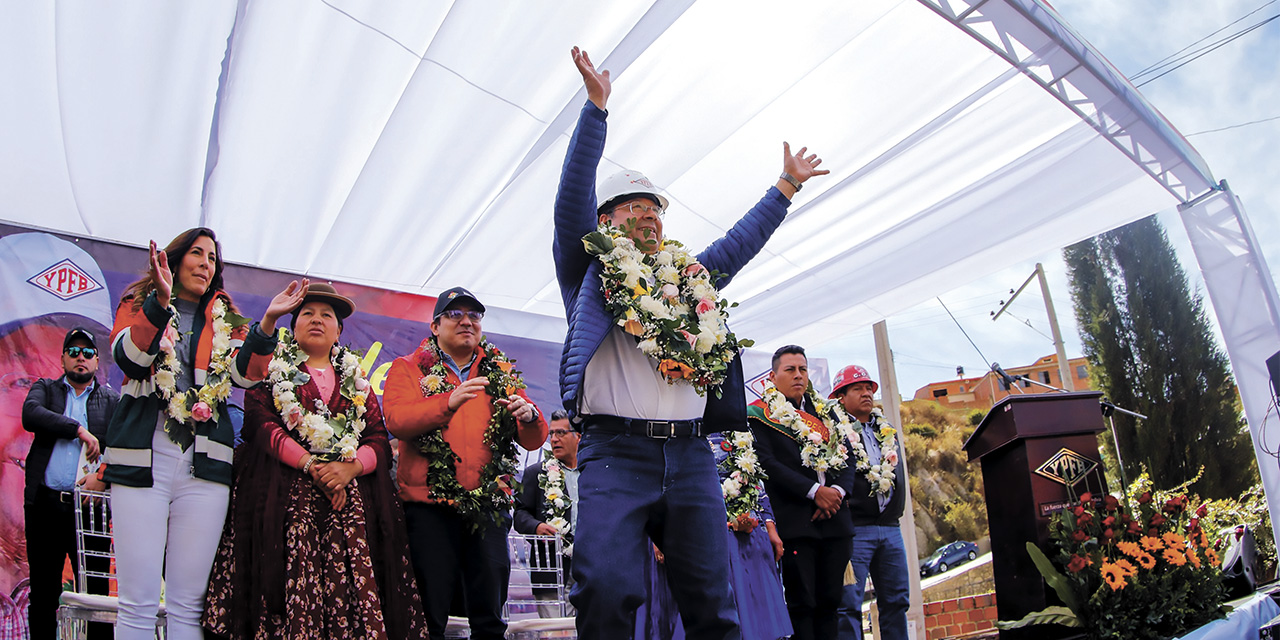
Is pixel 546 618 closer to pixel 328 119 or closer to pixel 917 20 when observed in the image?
pixel 328 119

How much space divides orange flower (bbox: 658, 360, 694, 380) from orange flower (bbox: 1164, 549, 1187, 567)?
2.95 meters

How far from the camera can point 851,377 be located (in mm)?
5434

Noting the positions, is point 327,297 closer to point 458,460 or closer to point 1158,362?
point 458,460

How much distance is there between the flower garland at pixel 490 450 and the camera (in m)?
3.27

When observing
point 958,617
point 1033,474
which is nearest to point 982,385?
point 958,617

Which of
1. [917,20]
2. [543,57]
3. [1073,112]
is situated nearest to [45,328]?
[543,57]

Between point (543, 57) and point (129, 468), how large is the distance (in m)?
2.55

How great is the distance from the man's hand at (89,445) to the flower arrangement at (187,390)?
1.23 metres

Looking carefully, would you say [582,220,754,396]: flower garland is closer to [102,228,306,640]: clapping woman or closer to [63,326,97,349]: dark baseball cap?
[102,228,306,640]: clapping woman

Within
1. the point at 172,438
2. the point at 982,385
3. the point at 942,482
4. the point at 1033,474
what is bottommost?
the point at 1033,474

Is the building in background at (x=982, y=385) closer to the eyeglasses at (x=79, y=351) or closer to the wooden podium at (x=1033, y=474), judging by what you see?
the wooden podium at (x=1033, y=474)

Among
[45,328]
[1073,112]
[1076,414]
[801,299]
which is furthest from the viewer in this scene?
[801,299]

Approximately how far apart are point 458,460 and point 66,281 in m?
2.45

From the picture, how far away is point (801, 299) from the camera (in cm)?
659
